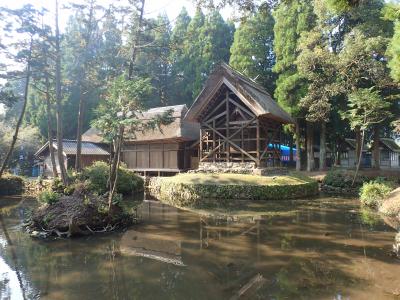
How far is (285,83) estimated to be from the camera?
26.5 metres

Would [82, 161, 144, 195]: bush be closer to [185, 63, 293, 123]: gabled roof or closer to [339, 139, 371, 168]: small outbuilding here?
[185, 63, 293, 123]: gabled roof

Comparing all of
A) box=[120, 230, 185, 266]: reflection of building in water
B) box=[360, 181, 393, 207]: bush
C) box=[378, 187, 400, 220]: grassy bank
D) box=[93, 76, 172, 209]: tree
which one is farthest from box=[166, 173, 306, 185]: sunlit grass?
box=[120, 230, 185, 266]: reflection of building in water

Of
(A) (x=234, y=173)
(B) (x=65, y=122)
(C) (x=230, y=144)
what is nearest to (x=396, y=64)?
(A) (x=234, y=173)

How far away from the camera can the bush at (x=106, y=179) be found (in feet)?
61.2

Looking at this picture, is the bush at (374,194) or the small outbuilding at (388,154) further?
the small outbuilding at (388,154)

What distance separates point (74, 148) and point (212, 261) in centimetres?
2304

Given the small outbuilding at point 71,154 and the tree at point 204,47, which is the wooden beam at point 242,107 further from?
the tree at point 204,47

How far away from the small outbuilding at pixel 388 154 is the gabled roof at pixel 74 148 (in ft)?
92.6

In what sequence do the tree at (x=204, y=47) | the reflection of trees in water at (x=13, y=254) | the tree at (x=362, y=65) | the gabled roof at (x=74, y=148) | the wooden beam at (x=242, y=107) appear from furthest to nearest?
1. the tree at (x=204, y=47)
2. the gabled roof at (x=74, y=148)
3. the tree at (x=362, y=65)
4. the wooden beam at (x=242, y=107)
5. the reflection of trees in water at (x=13, y=254)

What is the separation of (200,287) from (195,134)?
2130cm

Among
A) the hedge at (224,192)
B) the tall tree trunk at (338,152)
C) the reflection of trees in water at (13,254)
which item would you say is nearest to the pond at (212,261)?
the reflection of trees in water at (13,254)

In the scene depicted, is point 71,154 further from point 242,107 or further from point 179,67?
point 179,67

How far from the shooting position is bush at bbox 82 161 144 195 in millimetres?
18641

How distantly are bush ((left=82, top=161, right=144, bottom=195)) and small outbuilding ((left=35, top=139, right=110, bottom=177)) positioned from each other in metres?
7.57
